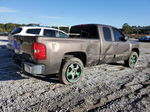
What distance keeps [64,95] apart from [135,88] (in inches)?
79.1

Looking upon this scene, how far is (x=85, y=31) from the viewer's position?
578 centimetres

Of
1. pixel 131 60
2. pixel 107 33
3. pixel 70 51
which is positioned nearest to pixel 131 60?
pixel 131 60

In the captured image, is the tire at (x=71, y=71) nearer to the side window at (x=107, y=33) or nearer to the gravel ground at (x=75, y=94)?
the gravel ground at (x=75, y=94)

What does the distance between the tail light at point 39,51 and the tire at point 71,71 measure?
767mm

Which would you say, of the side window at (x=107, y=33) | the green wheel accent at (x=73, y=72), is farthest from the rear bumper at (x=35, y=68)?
the side window at (x=107, y=33)

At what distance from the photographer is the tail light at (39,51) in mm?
3762

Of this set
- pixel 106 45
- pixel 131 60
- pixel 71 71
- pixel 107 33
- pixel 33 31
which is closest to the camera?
pixel 71 71

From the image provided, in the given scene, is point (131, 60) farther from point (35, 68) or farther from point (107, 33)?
point (35, 68)

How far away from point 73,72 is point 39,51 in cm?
134

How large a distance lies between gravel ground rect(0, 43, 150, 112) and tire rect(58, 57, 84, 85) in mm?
173

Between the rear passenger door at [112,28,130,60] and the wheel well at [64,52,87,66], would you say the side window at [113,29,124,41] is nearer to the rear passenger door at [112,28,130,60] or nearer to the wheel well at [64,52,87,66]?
the rear passenger door at [112,28,130,60]

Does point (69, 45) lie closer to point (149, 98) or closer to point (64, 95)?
point (64, 95)

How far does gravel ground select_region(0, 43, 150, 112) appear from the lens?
3.19 meters

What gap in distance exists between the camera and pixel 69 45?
434 cm
